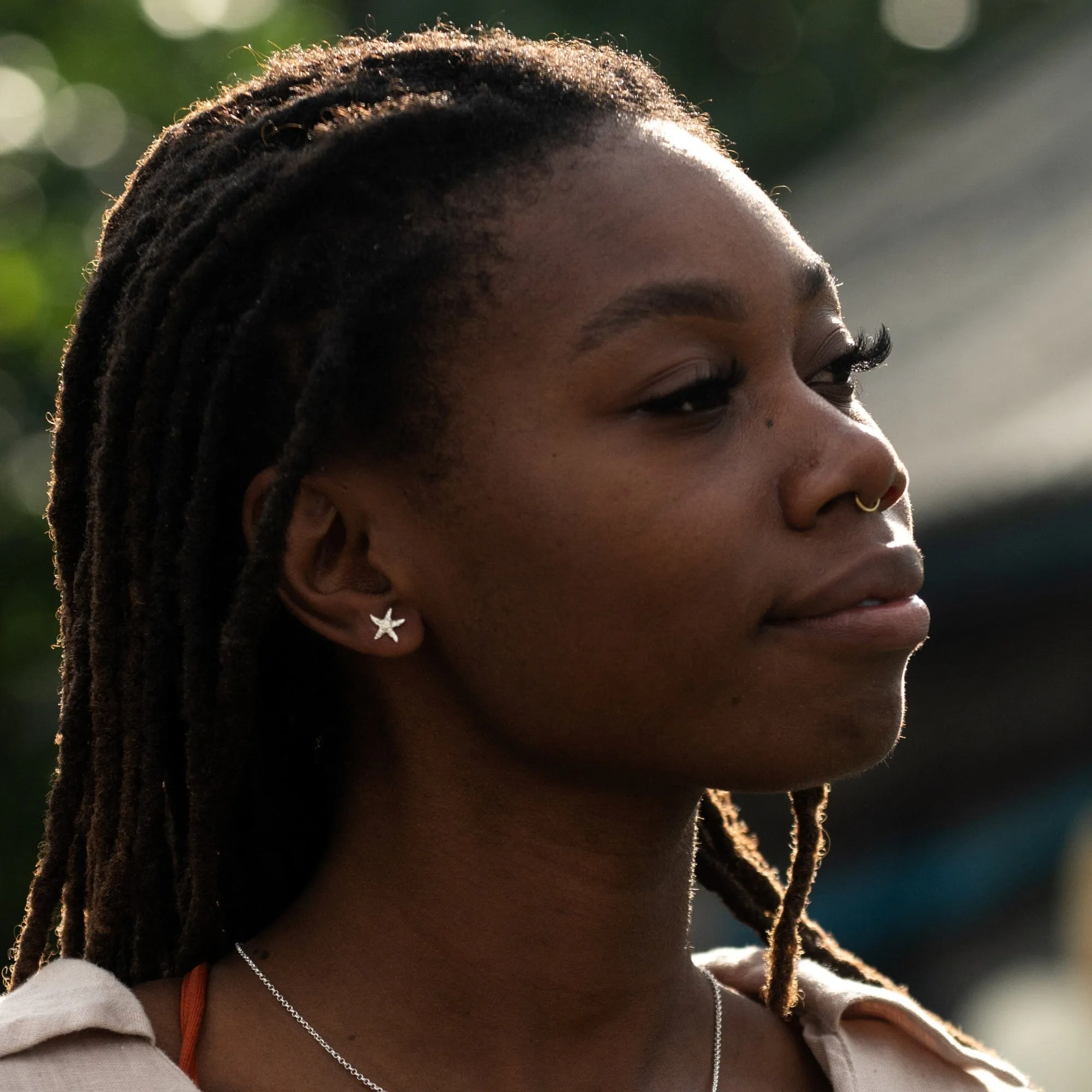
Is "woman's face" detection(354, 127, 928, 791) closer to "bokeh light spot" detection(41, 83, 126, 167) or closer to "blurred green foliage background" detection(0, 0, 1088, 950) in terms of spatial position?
"blurred green foliage background" detection(0, 0, 1088, 950)

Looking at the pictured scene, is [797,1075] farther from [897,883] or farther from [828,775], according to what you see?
[897,883]

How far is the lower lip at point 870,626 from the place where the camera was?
8.16 ft

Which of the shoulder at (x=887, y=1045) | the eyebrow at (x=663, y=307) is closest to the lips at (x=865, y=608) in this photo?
the eyebrow at (x=663, y=307)

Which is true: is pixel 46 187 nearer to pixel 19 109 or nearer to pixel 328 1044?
pixel 19 109

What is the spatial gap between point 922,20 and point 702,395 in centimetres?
1413

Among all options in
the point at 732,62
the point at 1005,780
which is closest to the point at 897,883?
the point at 1005,780

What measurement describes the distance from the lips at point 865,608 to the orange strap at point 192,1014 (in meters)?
1.04

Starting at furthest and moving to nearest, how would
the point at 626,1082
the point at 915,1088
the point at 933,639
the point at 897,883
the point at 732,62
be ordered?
the point at 732,62 → the point at 897,883 → the point at 933,639 → the point at 915,1088 → the point at 626,1082

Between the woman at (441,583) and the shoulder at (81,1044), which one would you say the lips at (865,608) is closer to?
the woman at (441,583)

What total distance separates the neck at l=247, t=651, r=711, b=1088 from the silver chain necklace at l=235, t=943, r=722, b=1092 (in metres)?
0.02

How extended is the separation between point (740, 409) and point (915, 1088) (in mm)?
1207

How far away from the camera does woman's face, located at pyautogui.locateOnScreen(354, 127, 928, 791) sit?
2471 millimetres

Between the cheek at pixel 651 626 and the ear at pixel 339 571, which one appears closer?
the cheek at pixel 651 626

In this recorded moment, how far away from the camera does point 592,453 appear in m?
2.49
